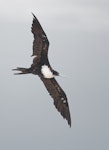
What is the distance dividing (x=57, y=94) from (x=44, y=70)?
3.11 m

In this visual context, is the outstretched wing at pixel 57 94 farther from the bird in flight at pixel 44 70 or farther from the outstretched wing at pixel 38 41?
the outstretched wing at pixel 38 41

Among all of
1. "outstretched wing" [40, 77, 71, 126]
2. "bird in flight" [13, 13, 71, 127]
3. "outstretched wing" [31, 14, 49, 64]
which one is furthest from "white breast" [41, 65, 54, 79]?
"outstretched wing" [40, 77, 71, 126]

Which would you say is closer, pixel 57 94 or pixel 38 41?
pixel 38 41

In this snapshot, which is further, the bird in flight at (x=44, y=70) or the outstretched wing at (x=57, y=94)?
the outstretched wing at (x=57, y=94)

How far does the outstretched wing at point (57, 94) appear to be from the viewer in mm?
27125

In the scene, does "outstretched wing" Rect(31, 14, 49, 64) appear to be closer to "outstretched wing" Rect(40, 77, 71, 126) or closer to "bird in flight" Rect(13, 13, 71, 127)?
"bird in flight" Rect(13, 13, 71, 127)

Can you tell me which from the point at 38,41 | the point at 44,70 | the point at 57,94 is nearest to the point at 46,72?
the point at 44,70

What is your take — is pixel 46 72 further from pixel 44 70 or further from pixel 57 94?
pixel 57 94

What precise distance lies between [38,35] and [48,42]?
0.91m

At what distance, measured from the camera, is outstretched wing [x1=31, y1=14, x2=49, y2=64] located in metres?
24.8

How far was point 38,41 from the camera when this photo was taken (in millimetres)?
25625

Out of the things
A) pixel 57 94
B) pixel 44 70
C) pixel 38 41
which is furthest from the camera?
pixel 57 94

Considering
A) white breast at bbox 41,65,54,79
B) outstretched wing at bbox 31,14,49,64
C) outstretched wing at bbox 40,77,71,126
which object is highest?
outstretched wing at bbox 31,14,49,64

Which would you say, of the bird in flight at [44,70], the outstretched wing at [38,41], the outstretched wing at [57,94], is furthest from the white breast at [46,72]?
the outstretched wing at [57,94]
